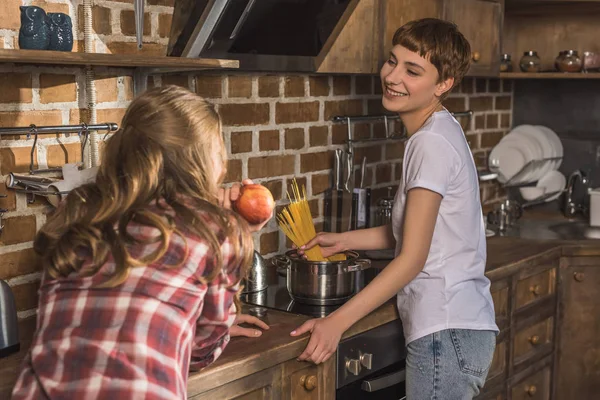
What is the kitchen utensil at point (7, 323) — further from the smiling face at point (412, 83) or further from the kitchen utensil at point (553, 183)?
the kitchen utensil at point (553, 183)

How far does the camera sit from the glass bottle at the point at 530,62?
3.66m

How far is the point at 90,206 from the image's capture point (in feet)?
4.42

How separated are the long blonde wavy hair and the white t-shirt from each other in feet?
2.30

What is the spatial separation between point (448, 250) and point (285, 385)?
1.71ft

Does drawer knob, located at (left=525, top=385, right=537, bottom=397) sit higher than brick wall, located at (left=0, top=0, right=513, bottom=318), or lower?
lower

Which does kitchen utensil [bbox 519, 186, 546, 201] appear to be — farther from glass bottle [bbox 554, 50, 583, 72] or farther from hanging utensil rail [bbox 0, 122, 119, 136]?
hanging utensil rail [bbox 0, 122, 119, 136]

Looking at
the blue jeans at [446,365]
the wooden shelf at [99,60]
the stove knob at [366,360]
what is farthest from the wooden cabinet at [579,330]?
the wooden shelf at [99,60]

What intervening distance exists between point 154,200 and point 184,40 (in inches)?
35.5

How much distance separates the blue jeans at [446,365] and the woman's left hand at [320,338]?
244 mm

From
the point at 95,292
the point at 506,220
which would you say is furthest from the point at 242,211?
the point at 506,220

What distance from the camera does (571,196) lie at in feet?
12.4

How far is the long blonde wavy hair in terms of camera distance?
4.28 ft

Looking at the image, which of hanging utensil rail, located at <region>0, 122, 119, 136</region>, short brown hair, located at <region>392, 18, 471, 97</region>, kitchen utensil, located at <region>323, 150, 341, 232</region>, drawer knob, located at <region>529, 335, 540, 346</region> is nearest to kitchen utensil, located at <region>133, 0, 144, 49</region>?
hanging utensil rail, located at <region>0, 122, 119, 136</region>

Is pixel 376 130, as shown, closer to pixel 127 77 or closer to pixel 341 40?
pixel 341 40
